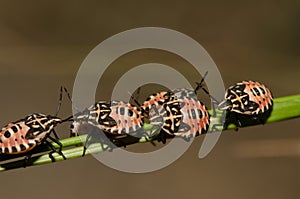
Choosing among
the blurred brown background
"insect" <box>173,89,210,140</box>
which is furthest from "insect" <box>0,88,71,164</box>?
the blurred brown background

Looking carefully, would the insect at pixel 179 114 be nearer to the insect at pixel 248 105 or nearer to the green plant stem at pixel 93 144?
the green plant stem at pixel 93 144

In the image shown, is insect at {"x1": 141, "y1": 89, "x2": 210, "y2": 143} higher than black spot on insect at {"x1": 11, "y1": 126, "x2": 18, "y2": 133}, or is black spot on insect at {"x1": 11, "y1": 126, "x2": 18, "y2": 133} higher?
black spot on insect at {"x1": 11, "y1": 126, "x2": 18, "y2": 133}

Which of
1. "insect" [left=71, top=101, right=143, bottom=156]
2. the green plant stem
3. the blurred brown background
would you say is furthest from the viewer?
the blurred brown background

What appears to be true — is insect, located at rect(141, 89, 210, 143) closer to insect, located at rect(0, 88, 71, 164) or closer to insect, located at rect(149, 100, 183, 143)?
insect, located at rect(149, 100, 183, 143)

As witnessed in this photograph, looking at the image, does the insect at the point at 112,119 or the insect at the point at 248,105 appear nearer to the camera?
the insect at the point at 112,119

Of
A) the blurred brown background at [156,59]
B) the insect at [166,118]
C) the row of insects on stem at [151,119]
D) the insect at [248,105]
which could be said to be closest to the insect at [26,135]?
the row of insects on stem at [151,119]

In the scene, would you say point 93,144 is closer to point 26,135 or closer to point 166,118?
point 26,135

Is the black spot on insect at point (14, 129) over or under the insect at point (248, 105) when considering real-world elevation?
over
